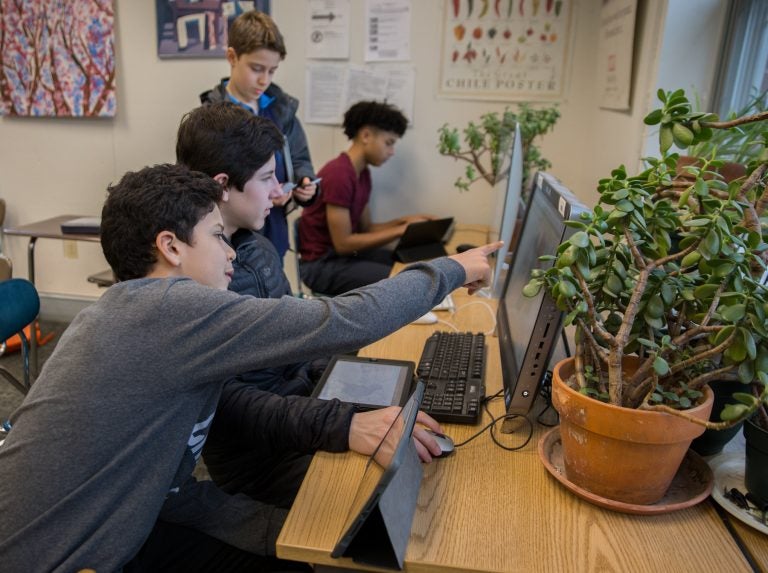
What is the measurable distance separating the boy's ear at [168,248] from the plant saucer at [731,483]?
0.92 metres

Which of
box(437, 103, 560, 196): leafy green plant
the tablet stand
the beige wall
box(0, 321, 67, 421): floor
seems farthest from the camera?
→ the beige wall

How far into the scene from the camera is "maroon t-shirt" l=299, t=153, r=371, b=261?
8.87 ft

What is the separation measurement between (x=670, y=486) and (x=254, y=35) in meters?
2.05

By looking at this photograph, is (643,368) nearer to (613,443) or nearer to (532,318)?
(613,443)

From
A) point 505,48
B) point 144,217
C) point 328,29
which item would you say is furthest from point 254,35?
point 144,217

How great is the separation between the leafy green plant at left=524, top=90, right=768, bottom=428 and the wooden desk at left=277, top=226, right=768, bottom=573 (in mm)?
171

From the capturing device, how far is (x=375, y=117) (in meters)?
2.79

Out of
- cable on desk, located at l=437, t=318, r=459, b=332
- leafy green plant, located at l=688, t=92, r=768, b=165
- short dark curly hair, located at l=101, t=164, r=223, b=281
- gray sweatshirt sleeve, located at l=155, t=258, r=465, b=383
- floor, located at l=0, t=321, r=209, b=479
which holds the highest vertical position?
leafy green plant, located at l=688, t=92, r=768, b=165

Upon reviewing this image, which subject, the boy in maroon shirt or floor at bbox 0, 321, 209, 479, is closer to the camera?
floor at bbox 0, 321, 209, 479

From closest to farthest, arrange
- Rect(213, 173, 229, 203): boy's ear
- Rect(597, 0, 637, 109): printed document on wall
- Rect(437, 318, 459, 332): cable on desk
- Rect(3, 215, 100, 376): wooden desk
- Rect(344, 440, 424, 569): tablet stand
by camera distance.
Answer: Rect(344, 440, 424, 569): tablet stand
Rect(213, 173, 229, 203): boy's ear
Rect(437, 318, 459, 332): cable on desk
Rect(597, 0, 637, 109): printed document on wall
Rect(3, 215, 100, 376): wooden desk

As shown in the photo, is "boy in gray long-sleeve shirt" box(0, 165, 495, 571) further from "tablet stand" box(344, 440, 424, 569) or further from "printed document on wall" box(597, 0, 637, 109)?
"printed document on wall" box(597, 0, 637, 109)

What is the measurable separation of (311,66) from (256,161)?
6.11ft

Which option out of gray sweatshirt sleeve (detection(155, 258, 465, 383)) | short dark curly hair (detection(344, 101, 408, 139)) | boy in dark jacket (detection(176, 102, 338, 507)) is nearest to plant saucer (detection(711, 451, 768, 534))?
gray sweatshirt sleeve (detection(155, 258, 465, 383))

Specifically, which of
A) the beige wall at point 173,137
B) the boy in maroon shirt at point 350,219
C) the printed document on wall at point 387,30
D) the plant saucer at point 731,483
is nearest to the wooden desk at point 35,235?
the beige wall at point 173,137
